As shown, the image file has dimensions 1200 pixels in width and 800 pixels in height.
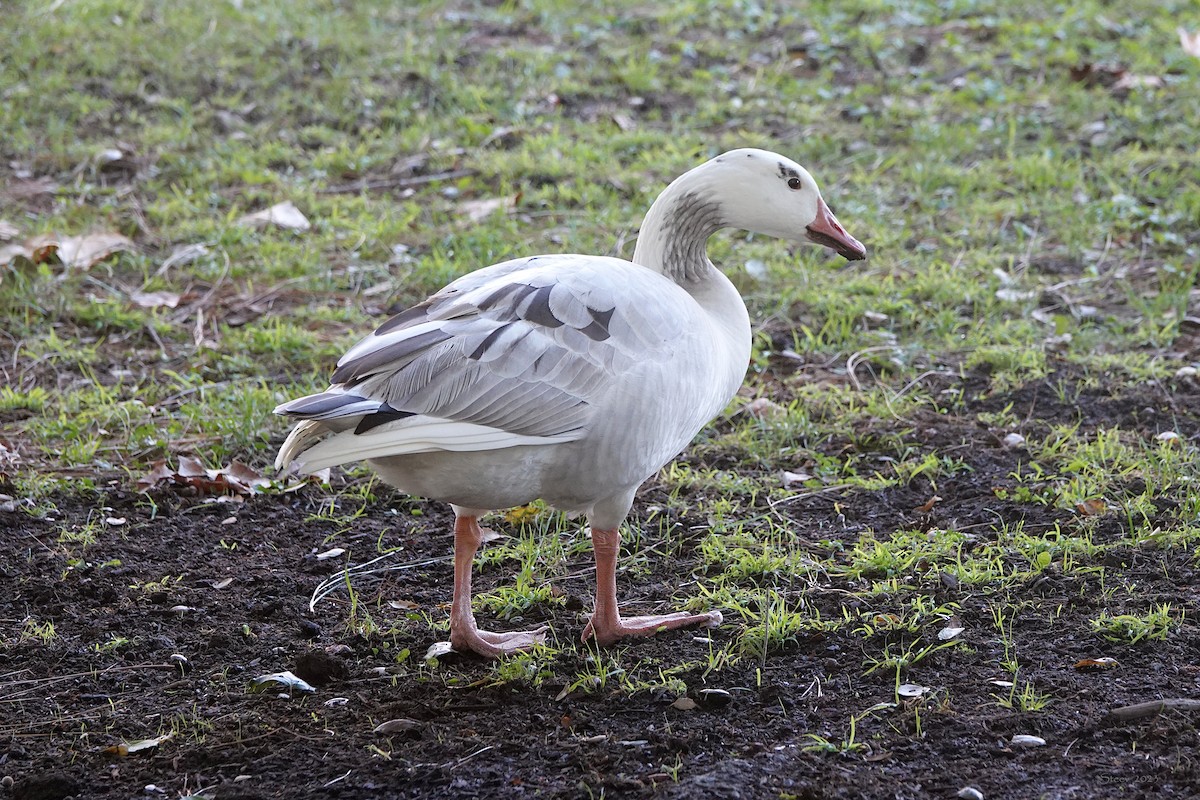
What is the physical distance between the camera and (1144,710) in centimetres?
290

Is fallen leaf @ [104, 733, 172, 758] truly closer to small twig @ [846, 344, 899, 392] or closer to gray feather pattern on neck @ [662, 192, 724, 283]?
gray feather pattern on neck @ [662, 192, 724, 283]

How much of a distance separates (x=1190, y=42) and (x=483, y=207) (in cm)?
515

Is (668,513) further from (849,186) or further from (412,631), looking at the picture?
(849,186)

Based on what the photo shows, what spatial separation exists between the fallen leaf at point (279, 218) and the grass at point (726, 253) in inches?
3.4

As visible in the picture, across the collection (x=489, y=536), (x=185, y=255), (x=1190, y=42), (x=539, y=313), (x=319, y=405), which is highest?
(x=539, y=313)

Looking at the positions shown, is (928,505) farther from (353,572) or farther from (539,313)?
(353,572)

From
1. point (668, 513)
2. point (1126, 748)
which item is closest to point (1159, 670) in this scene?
point (1126, 748)

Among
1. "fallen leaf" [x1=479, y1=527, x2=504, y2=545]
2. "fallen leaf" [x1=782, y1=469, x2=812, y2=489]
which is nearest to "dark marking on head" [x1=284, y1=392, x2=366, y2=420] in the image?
"fallen leaf" [x1=479, y1=527, x2=504, y2=545]

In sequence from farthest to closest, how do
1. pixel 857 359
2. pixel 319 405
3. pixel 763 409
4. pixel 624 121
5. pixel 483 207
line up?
pixel 624 121 < pixel 483 207 < pixel 857 359 < pixel 763 409 < pixel 319 405

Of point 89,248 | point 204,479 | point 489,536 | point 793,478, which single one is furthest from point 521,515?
point 89,248

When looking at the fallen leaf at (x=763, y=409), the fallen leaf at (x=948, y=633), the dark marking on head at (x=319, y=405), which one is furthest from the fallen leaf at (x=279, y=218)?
the fallen leaf at (x=948, y=633)

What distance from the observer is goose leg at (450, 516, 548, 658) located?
337 centimetres

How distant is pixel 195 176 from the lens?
6836 millimetres

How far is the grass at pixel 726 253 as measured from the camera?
385 cm
